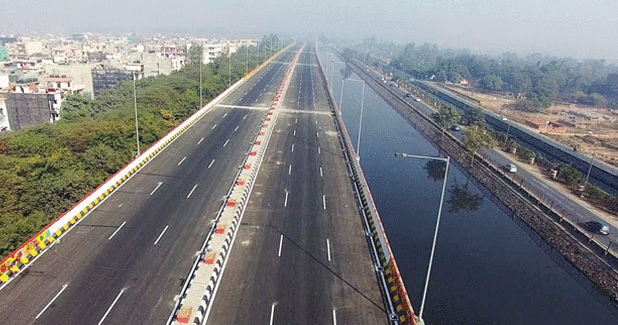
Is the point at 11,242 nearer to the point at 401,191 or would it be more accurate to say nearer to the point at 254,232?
the point at 254,232

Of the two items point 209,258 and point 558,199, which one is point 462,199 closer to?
point 558,199

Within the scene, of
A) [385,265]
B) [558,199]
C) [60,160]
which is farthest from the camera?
[558,199]

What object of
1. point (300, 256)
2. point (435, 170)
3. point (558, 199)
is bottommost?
point (435, 170)

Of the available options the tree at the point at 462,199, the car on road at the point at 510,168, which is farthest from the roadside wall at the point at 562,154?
the tree at the point at 462,199

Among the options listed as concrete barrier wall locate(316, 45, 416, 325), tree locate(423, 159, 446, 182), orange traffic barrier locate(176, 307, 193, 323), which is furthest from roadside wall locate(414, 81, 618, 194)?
orange traffic barrier locate(176, 307, 193, 323)

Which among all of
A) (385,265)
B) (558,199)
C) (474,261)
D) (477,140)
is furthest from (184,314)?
(477,140)

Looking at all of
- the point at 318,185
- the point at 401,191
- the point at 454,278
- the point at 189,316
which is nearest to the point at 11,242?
the point at 189,316

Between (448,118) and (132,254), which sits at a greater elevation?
(448,118)
